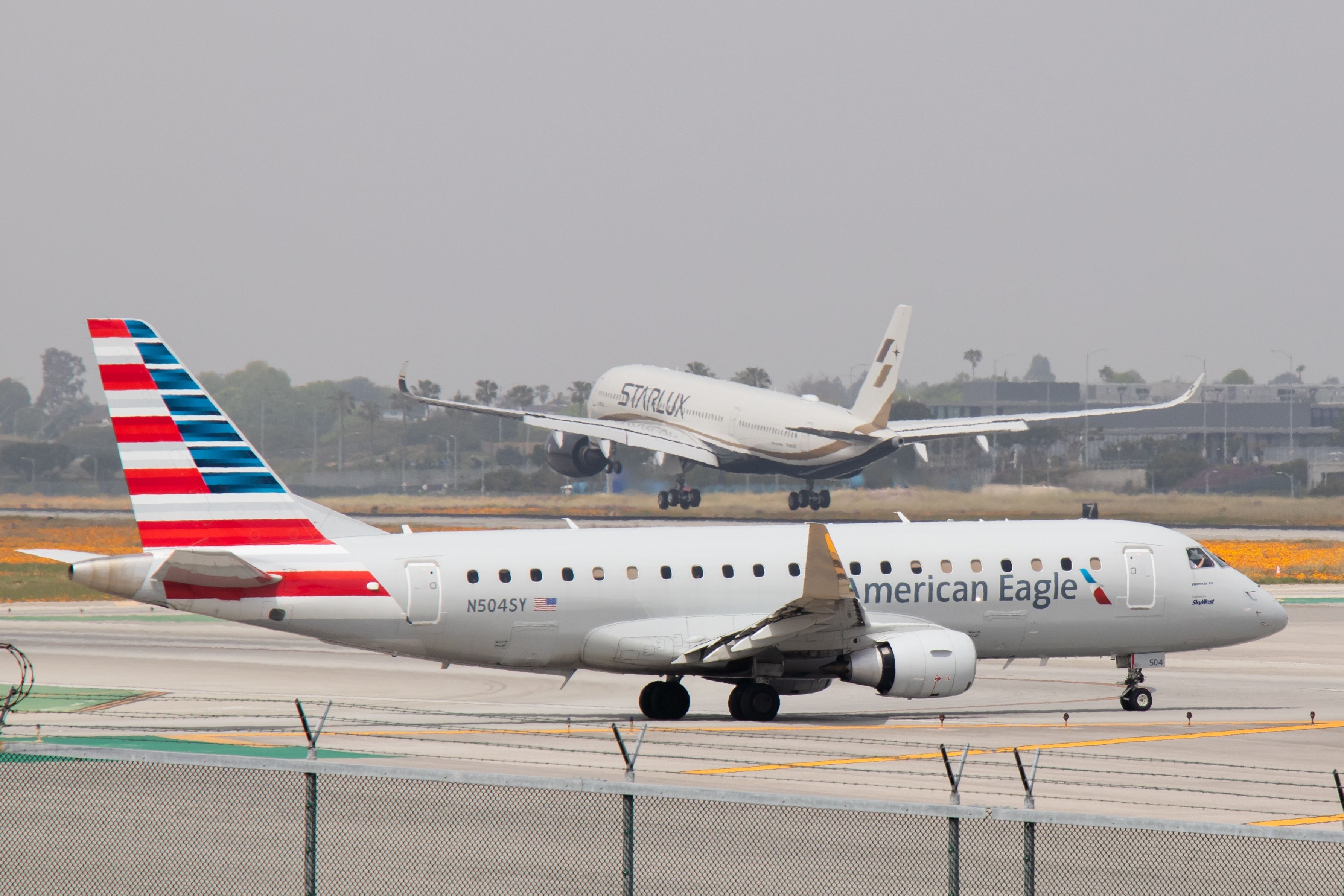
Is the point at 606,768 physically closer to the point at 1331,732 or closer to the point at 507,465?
the point at 1331,732

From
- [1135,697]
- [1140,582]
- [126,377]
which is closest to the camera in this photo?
[126,377]

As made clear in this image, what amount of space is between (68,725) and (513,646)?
663 cm

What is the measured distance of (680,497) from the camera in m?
89.7

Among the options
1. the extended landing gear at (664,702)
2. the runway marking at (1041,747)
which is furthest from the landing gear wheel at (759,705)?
the runway marking at (1041,747)

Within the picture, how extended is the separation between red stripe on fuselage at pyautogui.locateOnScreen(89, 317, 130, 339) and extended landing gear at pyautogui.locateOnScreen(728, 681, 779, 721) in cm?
1068

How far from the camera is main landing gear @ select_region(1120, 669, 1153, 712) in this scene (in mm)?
27875

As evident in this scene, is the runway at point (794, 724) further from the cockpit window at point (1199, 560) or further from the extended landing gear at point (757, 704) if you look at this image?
the cockpit window at point (1199, 560)

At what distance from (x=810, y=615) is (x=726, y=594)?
6.83 ft

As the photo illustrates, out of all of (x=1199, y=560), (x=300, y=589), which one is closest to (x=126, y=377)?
(x=300, y=589)

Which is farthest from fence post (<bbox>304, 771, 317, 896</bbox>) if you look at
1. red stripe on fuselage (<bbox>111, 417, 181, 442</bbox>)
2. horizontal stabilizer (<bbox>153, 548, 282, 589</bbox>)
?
red stripe on fuselage (<bbox>111, 417, 181, 442</bbox>)

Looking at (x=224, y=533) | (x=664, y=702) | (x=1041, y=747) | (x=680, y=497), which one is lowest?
(x=1041, y=747)

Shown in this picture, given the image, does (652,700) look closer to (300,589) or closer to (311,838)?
(300,589)

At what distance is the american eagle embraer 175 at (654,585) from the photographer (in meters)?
24.1

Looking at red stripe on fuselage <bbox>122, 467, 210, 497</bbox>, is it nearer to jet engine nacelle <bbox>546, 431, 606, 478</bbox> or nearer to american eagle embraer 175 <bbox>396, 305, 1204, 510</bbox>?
american eagle embraer 175 <bbox>396, 305, 1204, 510</bbox>
